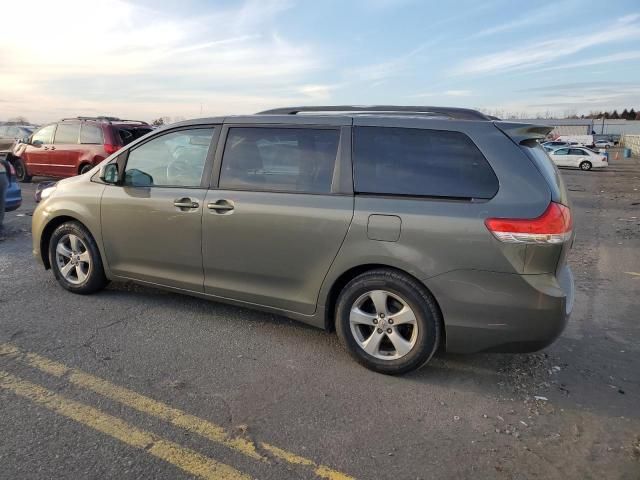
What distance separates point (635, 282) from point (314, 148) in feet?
14.5

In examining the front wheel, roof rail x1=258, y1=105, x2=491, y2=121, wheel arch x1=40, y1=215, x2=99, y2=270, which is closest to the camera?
roof rail x1=258, y1=105, x2=491, y2=121

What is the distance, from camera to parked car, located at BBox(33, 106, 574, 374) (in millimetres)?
3164

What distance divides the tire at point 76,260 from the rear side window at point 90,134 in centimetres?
752

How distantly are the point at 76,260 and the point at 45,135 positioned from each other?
390 inches

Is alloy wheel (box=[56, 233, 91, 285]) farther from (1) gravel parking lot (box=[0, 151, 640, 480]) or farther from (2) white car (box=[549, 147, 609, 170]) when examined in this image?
(2) white car (box=[549, 147, 609, 170])

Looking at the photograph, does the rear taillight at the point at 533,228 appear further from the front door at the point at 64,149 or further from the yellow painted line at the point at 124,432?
the front door at the point at 64,149

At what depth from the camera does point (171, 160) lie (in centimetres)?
441

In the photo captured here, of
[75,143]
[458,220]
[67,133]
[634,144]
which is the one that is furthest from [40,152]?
[634,144]

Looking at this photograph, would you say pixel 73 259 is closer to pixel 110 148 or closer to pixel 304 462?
pixel 304 462

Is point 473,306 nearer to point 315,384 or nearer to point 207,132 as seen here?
point 315,384

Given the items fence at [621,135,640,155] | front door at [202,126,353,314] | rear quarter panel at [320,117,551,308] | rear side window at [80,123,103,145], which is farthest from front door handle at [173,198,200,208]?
fence at [621,135,640,155]

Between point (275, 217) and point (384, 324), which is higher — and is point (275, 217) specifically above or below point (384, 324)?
above

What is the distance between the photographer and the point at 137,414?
2949 mm

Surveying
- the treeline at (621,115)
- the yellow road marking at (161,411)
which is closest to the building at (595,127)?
the treeline at (621,115)
